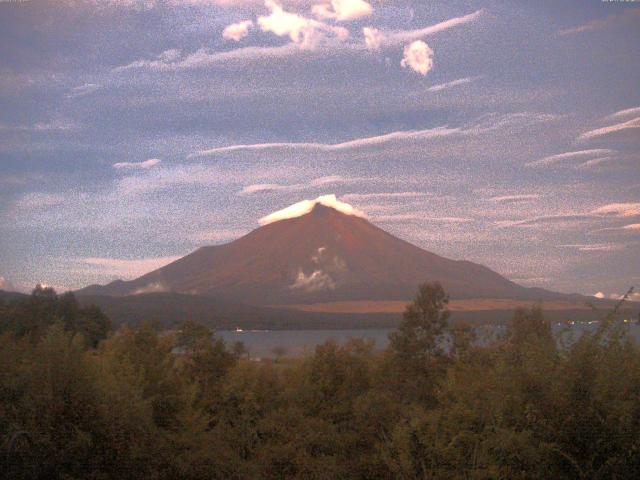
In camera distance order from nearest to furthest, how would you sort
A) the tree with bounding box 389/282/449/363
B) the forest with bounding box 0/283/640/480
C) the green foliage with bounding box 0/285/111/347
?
1. the forest with bounding box 0/283/640/480
2. the tree with bounding box 389/282/449/363
3. the green foliage with bounding box 0/285/111/347

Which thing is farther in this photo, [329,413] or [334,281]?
[334,281]

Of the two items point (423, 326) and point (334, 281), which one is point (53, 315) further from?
point (334, 281)

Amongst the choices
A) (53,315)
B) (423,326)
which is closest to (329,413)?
(423,326)

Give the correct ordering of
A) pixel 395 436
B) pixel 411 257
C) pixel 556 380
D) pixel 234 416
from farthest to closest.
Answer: pixel 411 257, pixel 234 416, pixel 395 436, pixel 556 380

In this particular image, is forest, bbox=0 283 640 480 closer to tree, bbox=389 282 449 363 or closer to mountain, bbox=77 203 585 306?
tree, bbox=389 282 449 363

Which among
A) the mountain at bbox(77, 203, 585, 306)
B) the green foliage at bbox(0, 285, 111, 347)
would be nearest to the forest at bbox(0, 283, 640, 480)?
the green foliage at bbox(0, 285, 111, 347)

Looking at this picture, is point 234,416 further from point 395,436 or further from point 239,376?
point 395,436

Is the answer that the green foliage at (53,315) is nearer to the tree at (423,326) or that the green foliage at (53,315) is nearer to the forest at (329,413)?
the forest at (329,413)

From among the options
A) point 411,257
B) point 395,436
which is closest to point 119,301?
point 411,257
